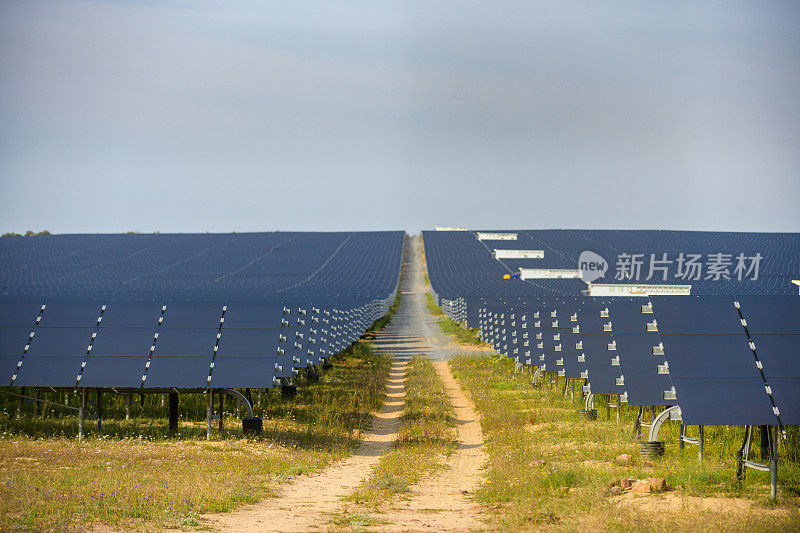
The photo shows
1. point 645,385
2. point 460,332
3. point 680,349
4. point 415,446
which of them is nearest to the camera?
point 680,349

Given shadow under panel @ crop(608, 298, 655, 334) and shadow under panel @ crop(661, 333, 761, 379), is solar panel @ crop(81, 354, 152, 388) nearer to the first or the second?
shadow under panel @ crop(608, 298, 655, 334)

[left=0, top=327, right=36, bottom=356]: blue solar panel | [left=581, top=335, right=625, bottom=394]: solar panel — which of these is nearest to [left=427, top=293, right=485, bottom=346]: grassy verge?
[left=581, top=335, right=625, bottom=394]: solar panel

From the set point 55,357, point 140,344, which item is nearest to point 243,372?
point 140,344

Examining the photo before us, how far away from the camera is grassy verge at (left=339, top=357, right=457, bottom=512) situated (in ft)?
37.9

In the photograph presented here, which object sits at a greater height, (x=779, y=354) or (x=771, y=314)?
(x=771, y=314)

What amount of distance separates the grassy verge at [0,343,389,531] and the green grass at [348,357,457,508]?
3.74 feet

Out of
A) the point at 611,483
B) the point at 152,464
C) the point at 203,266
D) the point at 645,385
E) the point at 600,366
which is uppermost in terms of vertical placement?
the point at 203,266

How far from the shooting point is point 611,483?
11016 millimetres

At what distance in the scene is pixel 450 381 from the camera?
2966cm

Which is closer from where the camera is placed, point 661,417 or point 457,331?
point 661,417

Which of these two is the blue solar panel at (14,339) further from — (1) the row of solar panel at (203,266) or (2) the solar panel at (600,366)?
(1) the row of solar panel at (203,266)

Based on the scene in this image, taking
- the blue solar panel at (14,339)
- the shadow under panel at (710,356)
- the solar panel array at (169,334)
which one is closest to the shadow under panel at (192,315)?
the solar panel array at (169,334)

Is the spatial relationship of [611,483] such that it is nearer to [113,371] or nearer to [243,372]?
[243,372]

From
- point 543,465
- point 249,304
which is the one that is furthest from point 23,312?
point 543,465
